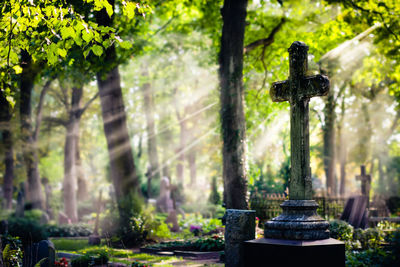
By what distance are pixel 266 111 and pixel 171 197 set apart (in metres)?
9.96

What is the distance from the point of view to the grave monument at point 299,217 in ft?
18.9

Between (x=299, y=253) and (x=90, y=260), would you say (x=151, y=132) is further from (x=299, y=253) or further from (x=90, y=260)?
(x=299, y=253)

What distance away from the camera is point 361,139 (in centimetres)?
3844

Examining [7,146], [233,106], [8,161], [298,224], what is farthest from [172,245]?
[8,161]

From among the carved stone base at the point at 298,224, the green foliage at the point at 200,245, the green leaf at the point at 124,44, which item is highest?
the green leaf at the point at 124,44

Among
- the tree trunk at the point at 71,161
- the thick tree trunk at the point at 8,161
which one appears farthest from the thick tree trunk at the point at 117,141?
the tree trunk at the point at 71,161

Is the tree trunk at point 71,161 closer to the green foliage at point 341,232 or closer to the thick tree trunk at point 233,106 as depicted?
the thick tree trunk at point 233,106

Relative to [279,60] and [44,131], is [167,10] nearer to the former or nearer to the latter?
[279,60]

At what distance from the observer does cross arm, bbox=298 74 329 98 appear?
6.61 m

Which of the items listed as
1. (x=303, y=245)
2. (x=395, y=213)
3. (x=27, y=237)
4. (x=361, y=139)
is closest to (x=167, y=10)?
(x=27, y=237)

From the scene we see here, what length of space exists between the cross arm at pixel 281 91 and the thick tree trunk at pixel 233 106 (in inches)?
167

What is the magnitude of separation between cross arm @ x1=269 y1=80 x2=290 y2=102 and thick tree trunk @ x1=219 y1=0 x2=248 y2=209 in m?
4.25

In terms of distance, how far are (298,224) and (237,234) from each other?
1.03 m

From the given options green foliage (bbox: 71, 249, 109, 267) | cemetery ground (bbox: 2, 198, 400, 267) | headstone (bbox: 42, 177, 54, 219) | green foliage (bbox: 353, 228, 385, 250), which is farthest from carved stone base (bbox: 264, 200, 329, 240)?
headstone (bbox: 42, 177, 54, 219)
